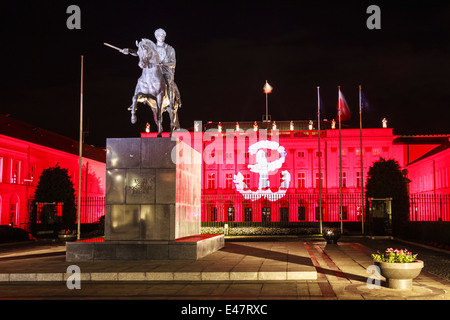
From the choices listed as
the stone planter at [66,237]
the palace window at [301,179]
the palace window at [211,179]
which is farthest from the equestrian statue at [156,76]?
the palace window at [301,179]

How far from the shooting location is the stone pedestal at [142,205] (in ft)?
49.5

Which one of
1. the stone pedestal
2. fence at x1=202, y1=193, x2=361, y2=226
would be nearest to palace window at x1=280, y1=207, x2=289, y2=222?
fence at x1=202, y1=193, x2=361, y2=226

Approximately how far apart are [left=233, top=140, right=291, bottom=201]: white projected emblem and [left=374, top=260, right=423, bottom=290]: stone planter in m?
61.5

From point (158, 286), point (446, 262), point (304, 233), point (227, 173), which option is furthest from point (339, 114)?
point (227, 173)

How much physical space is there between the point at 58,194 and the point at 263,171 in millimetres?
45244

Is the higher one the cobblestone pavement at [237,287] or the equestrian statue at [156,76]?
the equestrian statue at [156,76]

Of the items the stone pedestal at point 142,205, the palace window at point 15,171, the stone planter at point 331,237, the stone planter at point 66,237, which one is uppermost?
the palace window at point 15,171

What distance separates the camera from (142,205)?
15477 millimetres

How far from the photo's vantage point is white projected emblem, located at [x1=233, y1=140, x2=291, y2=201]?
74500 millimetres

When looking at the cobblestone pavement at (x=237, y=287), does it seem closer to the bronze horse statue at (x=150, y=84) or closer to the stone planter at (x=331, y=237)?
the bronze horse statue at (x=150, y=84)

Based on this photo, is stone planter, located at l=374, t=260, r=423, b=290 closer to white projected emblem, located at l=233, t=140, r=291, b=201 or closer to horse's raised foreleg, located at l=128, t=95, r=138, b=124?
horse's raised foreleg, located at l=128, t=95, r=138, b=124

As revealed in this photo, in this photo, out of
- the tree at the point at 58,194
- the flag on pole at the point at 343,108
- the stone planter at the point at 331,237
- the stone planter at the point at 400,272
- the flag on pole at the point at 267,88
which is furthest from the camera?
the flag on pole at the point at 267,88

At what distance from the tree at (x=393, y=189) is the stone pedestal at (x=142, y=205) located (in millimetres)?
21570
